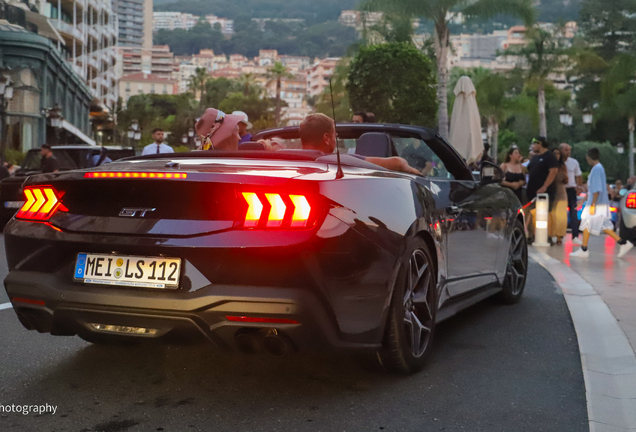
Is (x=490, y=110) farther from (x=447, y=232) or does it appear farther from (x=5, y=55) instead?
(x=447, y=232)

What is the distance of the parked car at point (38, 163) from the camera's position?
15.9m

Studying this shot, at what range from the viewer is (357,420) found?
3713mm

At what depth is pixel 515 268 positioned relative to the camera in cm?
745

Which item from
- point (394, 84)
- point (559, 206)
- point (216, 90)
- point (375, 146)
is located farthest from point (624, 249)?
point (216, 90)

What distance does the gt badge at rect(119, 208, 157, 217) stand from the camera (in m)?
3.83

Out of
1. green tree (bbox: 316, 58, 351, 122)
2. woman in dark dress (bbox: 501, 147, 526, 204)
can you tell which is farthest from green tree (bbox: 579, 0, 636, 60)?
woman in dark dress (bbox: 501, 147, 526, 204)

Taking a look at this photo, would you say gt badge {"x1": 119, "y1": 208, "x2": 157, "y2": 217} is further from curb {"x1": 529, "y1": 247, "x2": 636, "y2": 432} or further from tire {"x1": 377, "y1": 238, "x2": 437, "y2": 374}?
curb {"x1": 529, "y1": 247, "x2": 636, "y2": 432}

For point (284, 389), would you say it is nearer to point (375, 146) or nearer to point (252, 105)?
point (375, 146)

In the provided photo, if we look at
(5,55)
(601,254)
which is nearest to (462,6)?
(5,55)

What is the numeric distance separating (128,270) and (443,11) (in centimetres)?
3345

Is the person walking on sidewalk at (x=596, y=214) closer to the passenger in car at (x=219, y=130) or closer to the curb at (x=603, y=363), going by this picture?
the curb at (x=603, y=363)

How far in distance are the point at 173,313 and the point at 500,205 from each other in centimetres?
365

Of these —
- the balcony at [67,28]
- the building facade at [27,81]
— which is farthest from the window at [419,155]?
the balcony at [67,28]

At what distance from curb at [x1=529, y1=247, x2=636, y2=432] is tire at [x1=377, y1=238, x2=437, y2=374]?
87 centimetres
